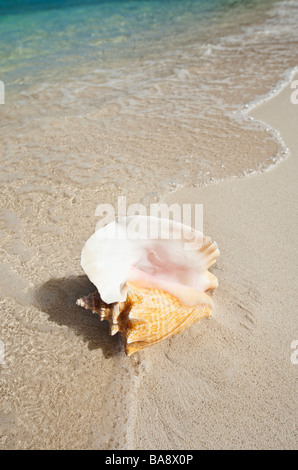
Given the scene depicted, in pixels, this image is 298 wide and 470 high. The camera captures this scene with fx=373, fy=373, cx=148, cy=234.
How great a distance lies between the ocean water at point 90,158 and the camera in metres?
1.65

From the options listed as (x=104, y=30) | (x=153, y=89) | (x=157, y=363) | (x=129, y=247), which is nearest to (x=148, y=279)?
(x=129, y=247)

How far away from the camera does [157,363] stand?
175 centimetres

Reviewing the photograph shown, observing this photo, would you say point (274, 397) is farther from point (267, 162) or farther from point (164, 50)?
point (164, 50)

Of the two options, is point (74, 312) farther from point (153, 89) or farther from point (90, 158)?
point (153, 89)

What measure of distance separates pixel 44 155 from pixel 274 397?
276 cm

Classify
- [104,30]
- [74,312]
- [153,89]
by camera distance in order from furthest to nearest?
[104,30] < [153,89] < [74,312]

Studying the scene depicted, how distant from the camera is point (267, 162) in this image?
3.07 meters

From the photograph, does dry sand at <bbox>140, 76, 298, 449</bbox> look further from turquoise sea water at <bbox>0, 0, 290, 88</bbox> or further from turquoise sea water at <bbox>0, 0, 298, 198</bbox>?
turquoise sea water at <bbox>0, 0, 290, 88</bbox>

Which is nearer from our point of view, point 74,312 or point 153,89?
point 74,312

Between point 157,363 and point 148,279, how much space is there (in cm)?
39

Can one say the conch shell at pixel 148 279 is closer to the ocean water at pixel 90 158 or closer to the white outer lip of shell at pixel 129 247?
the white outer lip of shell at pixel 129 247

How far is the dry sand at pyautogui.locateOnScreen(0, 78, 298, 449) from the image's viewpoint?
1.52 meters

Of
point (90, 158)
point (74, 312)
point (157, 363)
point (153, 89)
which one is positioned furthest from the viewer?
point (153, 89)

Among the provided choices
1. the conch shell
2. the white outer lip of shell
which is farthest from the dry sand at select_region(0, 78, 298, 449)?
the white outer lip of shell
